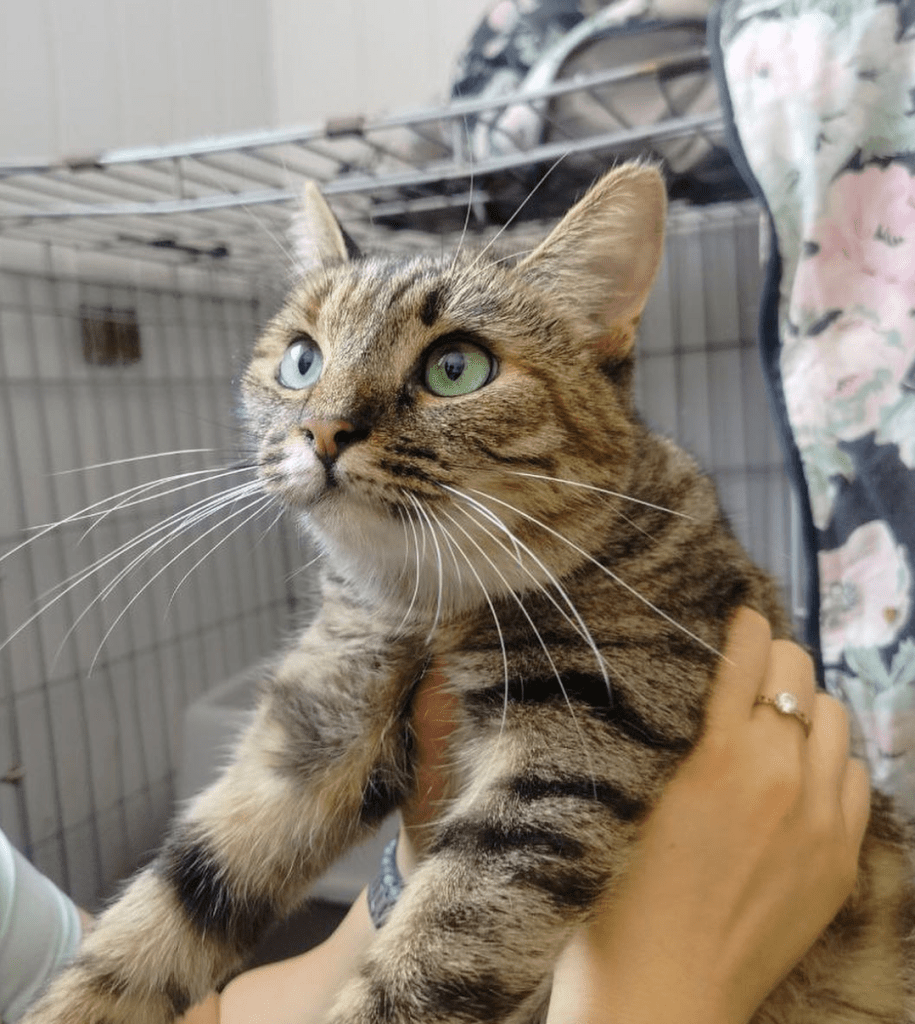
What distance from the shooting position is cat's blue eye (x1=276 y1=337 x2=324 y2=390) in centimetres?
74

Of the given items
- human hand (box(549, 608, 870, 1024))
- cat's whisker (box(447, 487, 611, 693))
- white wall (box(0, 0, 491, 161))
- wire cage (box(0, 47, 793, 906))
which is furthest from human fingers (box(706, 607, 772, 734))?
white wall (box(0, 0, 491, 161))

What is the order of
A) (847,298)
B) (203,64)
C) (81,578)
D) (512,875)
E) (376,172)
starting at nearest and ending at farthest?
(512,875) → (81,578) → (847,298) → (376,172) → (203,64)

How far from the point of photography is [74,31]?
4.90ft

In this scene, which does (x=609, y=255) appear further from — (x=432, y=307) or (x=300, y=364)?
(x=300, y=364)

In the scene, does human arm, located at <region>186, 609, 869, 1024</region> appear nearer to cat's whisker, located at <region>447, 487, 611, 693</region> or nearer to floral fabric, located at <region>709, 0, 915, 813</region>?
cat's whisker, located at <region>447, 487, 611, 693</region>

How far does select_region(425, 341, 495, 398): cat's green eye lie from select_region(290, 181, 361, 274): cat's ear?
253mm

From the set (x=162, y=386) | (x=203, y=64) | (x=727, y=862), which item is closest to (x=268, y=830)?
(x=727, y=862)

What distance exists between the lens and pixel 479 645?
2.32 ft

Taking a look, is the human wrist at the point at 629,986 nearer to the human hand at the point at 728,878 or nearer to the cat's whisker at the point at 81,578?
the human hand at the point at 728,878

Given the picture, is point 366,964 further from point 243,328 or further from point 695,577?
point 243,328

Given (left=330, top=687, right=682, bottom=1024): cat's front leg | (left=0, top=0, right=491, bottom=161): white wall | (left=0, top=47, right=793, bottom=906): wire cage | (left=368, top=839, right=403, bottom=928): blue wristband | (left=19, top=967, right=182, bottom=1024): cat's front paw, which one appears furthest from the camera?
(left=0, top=0, right=491, bottom=161): white wall

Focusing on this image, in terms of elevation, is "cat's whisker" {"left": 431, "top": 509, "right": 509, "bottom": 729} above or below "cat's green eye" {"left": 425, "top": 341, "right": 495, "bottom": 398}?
below

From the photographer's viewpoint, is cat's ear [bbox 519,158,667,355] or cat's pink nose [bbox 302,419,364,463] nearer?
cat's pink nose [bbox 302,419,364,463]

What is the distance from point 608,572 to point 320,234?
51cm
